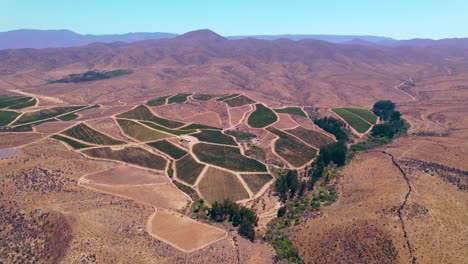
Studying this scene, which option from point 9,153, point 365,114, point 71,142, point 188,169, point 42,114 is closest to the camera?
point 9,153

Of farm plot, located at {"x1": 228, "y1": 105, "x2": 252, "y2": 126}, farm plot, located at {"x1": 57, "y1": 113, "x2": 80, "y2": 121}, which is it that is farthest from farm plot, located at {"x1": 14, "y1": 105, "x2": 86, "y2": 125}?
farm plot, located at {"x1": 228, "y1": 105, "x2": 252, "y2": 126}

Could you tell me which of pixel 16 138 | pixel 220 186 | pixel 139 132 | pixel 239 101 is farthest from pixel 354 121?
pixel 16 138

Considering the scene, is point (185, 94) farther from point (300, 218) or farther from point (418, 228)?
point (418, 228)

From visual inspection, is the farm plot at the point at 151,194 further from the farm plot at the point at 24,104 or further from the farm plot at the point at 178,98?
the farm plot at the point at 24,104

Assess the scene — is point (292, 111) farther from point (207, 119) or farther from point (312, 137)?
point (207, 119)

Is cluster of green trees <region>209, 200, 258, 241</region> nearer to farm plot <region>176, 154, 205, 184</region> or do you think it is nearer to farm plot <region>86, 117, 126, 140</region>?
farm plot <region>176, 154, 205, 184</region>
